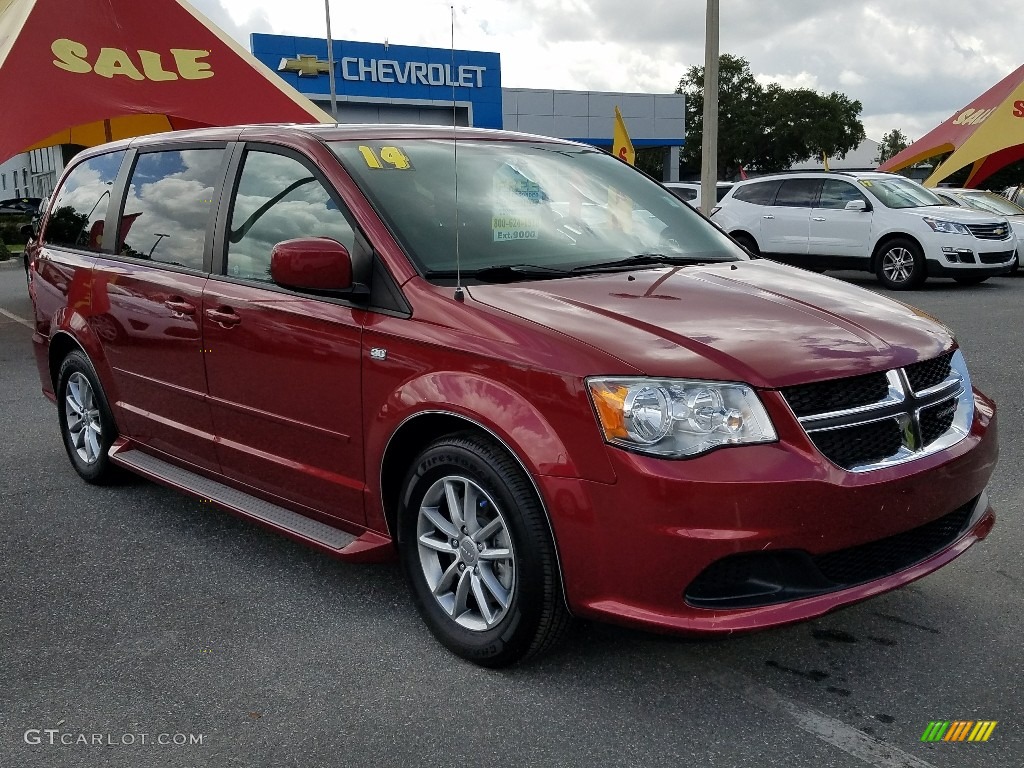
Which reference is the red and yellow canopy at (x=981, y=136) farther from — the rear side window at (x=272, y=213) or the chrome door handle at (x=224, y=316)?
the chrome door handle at (x=224, y=316)

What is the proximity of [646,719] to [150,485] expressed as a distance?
135 inches

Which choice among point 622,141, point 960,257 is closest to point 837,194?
point 960,257

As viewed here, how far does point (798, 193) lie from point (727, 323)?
14114 mm

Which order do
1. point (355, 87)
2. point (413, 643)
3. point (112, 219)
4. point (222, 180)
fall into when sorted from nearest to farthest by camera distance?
1. point (413, 643)
2. point (222, 180)
3. point (112, 219)
4. point (355, 87)

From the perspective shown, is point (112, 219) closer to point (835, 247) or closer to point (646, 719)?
point (646, 719)

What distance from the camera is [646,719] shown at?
3.00 m

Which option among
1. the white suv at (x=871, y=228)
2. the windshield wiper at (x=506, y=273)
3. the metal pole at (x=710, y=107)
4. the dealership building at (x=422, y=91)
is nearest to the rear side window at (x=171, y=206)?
the windshield wiper at (x=506, y=273)

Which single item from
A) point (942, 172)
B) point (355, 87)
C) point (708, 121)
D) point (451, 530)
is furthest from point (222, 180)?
point (355, 87)

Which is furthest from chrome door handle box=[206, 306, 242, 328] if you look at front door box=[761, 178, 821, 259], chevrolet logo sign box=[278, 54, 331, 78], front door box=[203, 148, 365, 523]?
front door box=[761, 178, 821, 259]

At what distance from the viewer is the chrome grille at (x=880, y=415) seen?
115 inches

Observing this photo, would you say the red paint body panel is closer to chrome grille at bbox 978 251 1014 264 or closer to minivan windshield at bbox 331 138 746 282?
minivan windshield at bbox 331 138 746 282

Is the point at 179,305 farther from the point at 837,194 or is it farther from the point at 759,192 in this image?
the point at 759,192

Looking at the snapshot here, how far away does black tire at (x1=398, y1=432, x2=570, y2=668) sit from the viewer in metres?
3.06

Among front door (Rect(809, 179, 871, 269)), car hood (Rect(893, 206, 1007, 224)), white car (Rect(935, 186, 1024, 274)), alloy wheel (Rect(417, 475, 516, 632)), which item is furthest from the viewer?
white car (Rect(935, 186, 1024, 274))
